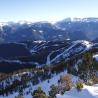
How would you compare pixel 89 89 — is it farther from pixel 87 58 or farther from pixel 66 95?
pixel 87 58

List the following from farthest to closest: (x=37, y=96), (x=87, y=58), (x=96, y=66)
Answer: (x=96, y=66) → (x=87, y=58) → (x=37, y=96)

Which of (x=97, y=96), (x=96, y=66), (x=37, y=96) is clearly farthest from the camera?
(x=96, y=66)

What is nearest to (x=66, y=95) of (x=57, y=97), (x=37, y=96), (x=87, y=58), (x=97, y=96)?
(x=57, y=97)

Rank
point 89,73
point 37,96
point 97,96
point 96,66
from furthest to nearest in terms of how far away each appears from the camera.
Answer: point 96,66
point 89,73
point 37,96
point 97,96

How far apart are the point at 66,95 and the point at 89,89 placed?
176 inches

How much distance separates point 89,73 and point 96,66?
1535 centimetres

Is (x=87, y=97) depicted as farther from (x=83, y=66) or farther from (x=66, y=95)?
(x=83, y=66)

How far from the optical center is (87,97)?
50.1 metres

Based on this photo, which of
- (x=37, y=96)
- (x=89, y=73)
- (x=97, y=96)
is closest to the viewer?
(x=97, y=96)

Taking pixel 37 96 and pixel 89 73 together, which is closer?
pixel 37 96

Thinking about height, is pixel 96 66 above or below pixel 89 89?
below

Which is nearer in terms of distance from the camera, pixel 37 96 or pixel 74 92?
pixel 74 92

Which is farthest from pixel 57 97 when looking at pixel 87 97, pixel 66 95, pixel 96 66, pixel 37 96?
pixel 96 66

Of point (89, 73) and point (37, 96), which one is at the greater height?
point (37, 96)
